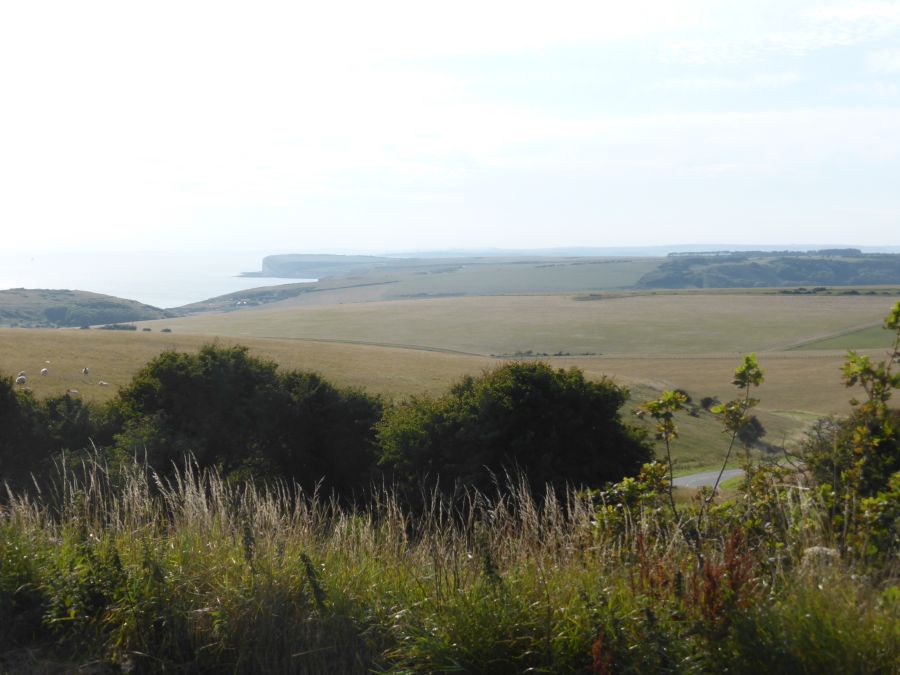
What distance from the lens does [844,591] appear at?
3916mm

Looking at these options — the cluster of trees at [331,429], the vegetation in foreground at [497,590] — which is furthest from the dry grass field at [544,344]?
the vegetation in foreground at [497,590]

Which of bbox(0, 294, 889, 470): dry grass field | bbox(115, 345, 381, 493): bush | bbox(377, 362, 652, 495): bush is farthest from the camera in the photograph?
bbox(0, 294, 889, 470): dry grass field

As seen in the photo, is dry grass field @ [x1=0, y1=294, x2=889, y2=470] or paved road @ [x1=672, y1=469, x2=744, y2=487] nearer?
paved road @ [x1=672, y1=469, x2=744, y2=487]

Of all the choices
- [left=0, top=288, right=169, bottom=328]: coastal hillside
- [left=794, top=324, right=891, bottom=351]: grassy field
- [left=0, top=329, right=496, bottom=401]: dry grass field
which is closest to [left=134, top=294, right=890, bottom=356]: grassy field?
[left=794, top=324, right=891, bottom=351]: grassy field

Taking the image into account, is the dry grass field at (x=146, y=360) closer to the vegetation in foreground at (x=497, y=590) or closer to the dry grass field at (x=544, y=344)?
the dry grass field at (x=544, y=344)

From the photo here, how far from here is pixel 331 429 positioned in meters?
27.6

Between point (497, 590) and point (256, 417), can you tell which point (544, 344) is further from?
point (497, 590)

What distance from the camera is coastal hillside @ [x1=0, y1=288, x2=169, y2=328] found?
136 meters

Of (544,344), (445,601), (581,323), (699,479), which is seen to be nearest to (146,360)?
(699,479)

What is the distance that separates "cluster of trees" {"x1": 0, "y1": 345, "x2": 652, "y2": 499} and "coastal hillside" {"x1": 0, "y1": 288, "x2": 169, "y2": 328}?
114 m

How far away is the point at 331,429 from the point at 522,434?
318 inches

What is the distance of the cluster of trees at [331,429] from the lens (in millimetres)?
21688

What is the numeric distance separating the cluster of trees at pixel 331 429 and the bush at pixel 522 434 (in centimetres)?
3

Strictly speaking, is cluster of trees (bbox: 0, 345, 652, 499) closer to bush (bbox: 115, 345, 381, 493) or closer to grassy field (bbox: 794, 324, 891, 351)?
bush (bbox: 115, 345, 381, 493)
